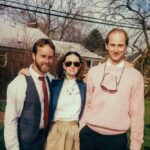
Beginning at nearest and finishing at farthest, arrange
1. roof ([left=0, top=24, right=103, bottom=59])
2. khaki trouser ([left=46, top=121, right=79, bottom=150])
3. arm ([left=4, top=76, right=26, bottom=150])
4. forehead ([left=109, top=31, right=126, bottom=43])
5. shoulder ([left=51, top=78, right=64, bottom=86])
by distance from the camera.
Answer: arm ([left=4, top=76, right=26, bottom=150]) < forehead ([left=109, top=31, right=126, bottom=43]) < khaki trouser ([left=46, top=121, right=79, bottom=150]) < shoulder ([left=51, top=78, right=64, bottom=86]) < roof ([left=0, top=24, right=103, bottom=59])

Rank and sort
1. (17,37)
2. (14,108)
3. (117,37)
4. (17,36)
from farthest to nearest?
(17,36)
(17,37)
(117,37)
(14,108)

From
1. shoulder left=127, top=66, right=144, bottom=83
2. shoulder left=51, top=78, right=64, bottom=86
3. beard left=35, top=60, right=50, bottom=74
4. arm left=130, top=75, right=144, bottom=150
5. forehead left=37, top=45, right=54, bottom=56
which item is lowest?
arm left=130, top=75, right=144, bottom=150

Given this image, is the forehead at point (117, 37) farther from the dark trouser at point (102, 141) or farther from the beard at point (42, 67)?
the dark trouser at point (102, 141)

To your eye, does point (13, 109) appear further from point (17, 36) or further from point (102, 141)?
point (17, 36)

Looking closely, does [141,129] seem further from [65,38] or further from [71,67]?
[65,38]

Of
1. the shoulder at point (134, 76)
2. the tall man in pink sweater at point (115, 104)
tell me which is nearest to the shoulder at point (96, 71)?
the tall man in pink sweater at point (115, 104)

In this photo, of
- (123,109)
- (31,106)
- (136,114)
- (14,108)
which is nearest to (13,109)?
(14,108)

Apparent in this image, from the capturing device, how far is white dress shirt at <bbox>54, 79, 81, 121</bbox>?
446 cm

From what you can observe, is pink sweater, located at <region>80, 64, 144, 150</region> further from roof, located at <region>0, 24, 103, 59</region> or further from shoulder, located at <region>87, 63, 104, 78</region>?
roof, located at <region>0, 24, 103, 59</region>

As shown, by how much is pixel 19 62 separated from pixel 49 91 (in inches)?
906

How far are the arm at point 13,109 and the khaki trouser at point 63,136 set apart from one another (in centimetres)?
61

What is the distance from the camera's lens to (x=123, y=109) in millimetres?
3910

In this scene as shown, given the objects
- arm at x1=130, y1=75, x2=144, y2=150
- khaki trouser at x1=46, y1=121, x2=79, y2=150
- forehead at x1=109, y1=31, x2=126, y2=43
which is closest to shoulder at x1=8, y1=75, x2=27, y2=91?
khaki trouser at x1=46, y1=121, x2=79, y2=150

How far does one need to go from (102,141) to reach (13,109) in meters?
0.88
